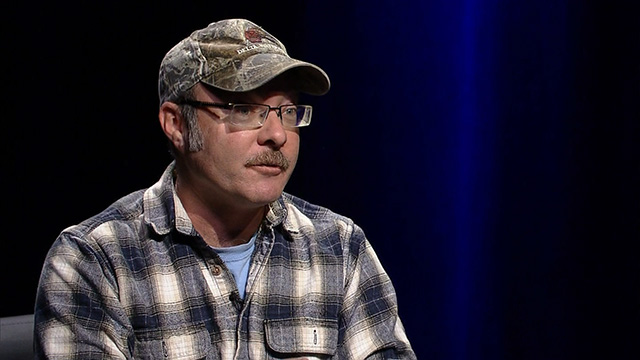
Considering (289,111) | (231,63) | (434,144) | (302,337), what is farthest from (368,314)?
(434,144)

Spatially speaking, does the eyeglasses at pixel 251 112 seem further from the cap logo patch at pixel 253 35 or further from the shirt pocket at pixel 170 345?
the shirt pocket at pixel 170 345

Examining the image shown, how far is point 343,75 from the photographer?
2.61 meters

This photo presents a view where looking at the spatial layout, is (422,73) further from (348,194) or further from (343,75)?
(348,194)

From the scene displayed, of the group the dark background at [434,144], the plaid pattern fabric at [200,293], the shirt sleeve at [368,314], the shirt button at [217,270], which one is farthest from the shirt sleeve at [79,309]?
the dark background at [434,144]

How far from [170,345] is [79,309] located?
16 centimetres

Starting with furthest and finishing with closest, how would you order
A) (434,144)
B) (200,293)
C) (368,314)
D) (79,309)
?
1. (434,144)
2. (368,314)
3. (200,293)
4. (79,309)

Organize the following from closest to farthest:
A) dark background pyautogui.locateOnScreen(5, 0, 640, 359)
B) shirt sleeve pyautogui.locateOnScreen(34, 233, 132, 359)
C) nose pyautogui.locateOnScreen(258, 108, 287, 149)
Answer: shirt sleeve pyautogui.locateOnScreen(34, 233, 132, 359) → nose pyautogui.locateOnScreen(258, 108, 287, 149) → dark background pyautogui.locateOnScreen(5, 0, 640, 359)

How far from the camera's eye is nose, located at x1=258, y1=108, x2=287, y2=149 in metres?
1.55

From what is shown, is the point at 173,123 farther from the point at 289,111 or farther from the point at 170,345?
the point at 170,345

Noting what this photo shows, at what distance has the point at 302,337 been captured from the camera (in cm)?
161

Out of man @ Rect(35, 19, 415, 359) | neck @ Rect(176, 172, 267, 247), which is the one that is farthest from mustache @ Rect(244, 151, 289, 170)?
neck @ Rect(176, 172, 267, 247)

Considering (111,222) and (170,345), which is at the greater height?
(111,222)

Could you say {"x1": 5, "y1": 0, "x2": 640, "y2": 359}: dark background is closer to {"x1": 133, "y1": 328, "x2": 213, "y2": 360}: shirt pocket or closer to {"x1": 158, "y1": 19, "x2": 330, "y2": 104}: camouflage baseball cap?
{"x1": 158, "y1": 19, "x2": 330, "y2": 104}: camouflage baseball cap

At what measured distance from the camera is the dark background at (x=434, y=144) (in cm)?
228
